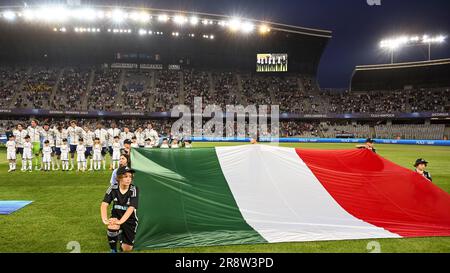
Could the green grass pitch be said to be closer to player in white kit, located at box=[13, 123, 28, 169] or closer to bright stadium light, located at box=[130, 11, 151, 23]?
player in white kit, located at box=[13, 123, 28, 169]

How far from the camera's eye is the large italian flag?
564 cm

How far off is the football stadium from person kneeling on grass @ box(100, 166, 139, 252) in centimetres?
2

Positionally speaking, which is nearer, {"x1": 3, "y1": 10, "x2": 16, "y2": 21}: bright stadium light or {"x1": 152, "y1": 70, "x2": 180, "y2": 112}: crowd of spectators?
{"x1": 3, "y1": 10, "x2": 16, "y2": 21}: bright stadium light

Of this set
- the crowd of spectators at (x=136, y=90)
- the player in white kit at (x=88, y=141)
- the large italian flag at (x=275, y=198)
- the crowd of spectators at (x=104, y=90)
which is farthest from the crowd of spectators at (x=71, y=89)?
the large italian flag at (x=275, y=198)

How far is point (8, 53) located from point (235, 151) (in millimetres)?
55630

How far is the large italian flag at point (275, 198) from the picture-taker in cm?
564

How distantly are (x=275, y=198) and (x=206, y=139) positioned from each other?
36.1 meters

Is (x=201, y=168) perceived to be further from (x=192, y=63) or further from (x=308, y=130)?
(x=192, y=63)

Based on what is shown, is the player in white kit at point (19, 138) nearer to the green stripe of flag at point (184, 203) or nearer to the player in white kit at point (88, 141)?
the player in white kit at point (88, 141)

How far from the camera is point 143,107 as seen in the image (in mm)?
47188

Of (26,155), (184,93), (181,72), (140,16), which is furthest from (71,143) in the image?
(181,72)

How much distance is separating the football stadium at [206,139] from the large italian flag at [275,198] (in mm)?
30

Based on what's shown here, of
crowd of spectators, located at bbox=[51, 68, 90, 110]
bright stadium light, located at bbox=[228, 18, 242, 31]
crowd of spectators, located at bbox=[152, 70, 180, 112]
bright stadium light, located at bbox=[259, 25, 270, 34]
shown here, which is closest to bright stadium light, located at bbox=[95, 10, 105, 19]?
crowd of spectators, located at bbox=[51, 68, 90, 110]
